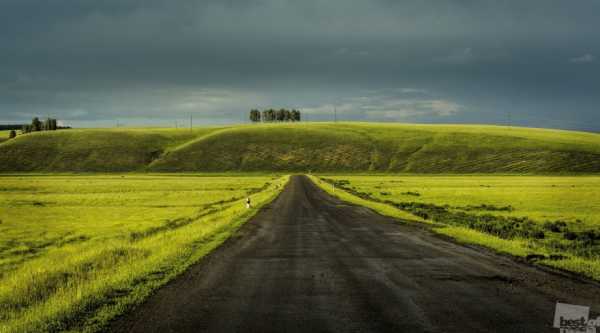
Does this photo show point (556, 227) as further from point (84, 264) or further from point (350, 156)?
point (350, 156)

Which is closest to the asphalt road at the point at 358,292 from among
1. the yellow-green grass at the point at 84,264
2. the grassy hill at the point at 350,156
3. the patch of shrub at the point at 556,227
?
the yellow-green grass at the point at 84,264

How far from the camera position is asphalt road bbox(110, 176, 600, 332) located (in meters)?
9.40

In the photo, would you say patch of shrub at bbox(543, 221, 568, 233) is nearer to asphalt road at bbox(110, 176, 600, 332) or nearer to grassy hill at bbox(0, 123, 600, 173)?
asphalt road at bbox(110, 176, 600, 332)

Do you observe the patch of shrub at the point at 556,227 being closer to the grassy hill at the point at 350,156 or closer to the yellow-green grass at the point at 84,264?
the yellow-green grass at the point at 84,264

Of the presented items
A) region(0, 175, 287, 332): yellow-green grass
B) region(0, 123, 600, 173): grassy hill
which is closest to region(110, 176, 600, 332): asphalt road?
region(0, 175, 287, 332): yellow-green grass

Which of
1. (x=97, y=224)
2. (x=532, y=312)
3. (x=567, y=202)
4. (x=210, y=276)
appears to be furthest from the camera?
(x=567, y=202)

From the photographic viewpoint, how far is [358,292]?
11.7m

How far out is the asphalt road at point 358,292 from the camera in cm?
940

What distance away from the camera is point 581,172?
14588cm

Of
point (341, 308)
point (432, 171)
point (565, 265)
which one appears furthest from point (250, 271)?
point (432, 171)

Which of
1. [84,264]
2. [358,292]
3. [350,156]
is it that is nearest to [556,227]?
[358,292]

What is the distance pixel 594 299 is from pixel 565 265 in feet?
16.0

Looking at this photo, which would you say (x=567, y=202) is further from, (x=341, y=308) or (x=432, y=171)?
(x=432, y=171)

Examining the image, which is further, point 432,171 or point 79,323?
point 432,171
